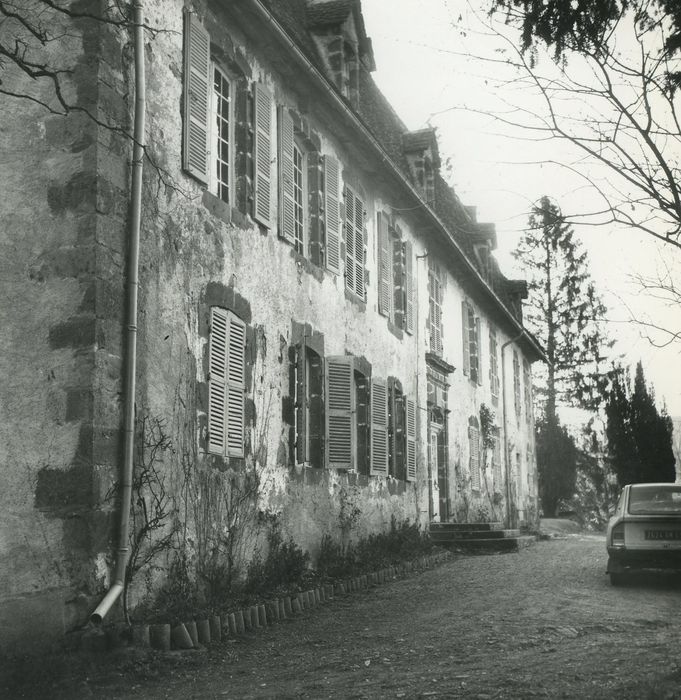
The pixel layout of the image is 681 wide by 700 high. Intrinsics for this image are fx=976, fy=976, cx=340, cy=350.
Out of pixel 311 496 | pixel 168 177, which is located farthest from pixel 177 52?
pixel 311 496

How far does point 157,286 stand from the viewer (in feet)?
28.7

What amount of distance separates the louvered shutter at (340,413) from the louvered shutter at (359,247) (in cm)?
202

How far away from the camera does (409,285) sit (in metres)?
17.6

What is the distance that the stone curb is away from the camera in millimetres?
7516

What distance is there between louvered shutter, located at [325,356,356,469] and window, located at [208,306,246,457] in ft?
8.40

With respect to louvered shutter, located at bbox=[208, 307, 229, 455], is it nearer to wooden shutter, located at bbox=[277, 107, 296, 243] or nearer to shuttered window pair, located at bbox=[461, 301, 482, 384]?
wooden shutter, located at bbox=[277, 107, 296, 243]

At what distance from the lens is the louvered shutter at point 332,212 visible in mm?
13391

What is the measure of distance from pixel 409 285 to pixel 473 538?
4.97m

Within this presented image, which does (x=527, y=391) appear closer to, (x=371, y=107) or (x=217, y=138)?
(x=371, y=107)

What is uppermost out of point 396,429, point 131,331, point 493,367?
point 493,367

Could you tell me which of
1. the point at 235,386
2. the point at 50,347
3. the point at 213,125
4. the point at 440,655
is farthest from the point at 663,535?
the point at 50,347

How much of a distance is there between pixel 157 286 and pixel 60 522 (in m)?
2.30

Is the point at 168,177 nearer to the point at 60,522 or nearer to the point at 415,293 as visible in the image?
the point at 60,522

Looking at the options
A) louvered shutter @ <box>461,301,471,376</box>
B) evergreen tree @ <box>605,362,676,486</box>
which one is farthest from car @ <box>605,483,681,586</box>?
evergreen tree @ <box>605,362,676,486</box>
